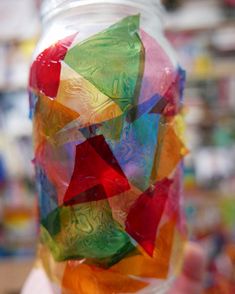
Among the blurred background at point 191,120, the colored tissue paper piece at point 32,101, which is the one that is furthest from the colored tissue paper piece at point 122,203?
the blurred background at point 191,120

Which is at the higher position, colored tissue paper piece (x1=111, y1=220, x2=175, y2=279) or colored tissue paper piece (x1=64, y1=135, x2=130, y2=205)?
colored tissue paper piece (x1=64, y1=135, x2=130, y2=205)

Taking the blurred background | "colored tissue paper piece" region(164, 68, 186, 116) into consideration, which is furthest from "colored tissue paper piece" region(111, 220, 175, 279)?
the blurred background

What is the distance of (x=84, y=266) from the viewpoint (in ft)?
1.04

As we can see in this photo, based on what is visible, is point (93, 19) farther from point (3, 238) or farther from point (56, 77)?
point (3, 238)

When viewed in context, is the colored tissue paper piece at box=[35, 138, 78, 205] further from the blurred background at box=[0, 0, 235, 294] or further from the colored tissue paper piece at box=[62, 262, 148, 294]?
the blurred background at box=[0, 0, 235, 294]

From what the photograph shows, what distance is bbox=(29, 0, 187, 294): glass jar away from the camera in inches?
11.7

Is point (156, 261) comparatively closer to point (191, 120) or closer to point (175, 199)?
point (175, 199)

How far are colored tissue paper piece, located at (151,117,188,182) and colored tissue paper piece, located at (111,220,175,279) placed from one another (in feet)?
0.17

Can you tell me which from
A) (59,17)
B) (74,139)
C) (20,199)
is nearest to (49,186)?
(74,139)

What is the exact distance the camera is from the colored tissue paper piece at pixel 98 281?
0.31 meters

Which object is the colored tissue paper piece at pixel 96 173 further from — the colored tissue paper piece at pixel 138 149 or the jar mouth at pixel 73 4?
the jar mouth at pixel 73 4

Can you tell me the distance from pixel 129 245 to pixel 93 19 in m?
0.20

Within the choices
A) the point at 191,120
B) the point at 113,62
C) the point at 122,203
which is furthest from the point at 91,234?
the point at 191,120

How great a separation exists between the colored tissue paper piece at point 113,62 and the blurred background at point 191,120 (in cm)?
97
